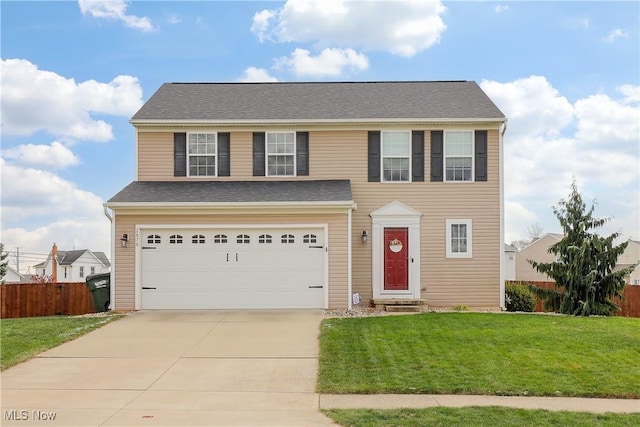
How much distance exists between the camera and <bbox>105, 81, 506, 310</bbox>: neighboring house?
1628 cm

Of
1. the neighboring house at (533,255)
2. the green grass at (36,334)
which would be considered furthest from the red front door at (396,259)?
the neighboring house at (533,255)

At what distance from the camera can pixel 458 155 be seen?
17.7 meters

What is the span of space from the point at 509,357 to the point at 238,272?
8496 mm

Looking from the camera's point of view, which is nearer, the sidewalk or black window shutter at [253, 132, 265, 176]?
the sidewalk

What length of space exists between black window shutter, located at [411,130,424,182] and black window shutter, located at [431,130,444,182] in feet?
1.07

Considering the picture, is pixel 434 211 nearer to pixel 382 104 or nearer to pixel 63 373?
pixel 382 104

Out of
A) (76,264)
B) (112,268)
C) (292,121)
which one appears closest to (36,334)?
(112,268)

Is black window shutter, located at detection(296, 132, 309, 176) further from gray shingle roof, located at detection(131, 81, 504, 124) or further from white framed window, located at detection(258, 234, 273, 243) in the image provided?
white framed window, located at detection(258, 234, 273, 243)

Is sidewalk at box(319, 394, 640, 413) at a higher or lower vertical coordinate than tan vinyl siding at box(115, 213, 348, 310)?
lower

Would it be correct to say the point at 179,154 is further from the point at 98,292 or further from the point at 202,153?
the point at 98,292

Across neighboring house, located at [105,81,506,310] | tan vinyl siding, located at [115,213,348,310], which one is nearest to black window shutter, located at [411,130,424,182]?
neighboring house, located at [105,81,506,310]

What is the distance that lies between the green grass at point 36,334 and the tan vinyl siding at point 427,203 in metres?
5.24

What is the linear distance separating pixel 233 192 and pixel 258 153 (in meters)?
1.72

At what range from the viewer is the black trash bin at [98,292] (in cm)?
1681
